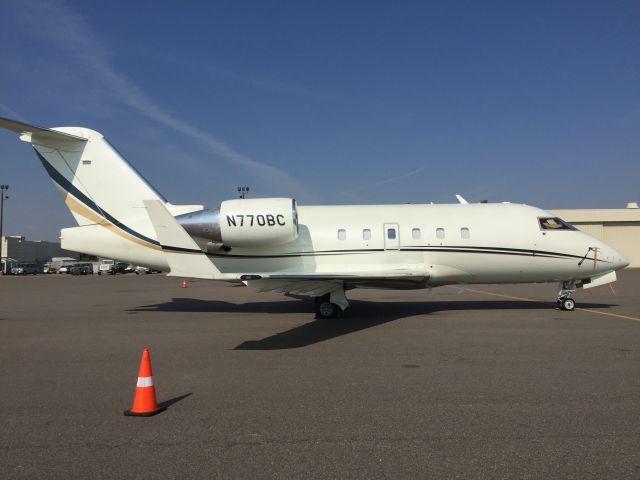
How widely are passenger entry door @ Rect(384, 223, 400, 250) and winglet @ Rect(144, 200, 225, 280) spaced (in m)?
5.36

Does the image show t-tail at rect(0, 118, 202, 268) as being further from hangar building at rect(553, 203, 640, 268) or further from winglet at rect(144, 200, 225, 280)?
hangar building at rect(553, 203, 640, 268)

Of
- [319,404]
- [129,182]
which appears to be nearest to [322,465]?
[319,404]

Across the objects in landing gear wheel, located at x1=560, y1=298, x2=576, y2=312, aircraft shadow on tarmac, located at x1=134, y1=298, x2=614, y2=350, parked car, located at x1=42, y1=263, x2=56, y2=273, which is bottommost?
aircraft shadow on tarmac, located at x1=134, y1=298, x2=614, y2=350

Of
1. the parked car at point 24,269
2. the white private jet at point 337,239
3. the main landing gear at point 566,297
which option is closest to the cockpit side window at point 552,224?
the white private jet at point 337,239

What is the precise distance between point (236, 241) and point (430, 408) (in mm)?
8283

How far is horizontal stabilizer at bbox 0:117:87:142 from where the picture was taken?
11.1 metres

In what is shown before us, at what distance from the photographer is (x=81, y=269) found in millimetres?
55188

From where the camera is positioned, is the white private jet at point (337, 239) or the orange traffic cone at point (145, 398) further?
the white private jet at point (337, 239)

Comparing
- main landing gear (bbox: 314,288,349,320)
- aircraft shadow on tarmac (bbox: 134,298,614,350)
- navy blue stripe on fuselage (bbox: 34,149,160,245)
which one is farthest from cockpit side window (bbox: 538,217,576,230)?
navy blue stripe on fuselage (bbox: 34,149,160,245)

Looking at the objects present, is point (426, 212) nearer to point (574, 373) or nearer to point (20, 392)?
point (574, 373)

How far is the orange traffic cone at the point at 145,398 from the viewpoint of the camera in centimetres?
494

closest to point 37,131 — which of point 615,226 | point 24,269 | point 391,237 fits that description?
point 391,237

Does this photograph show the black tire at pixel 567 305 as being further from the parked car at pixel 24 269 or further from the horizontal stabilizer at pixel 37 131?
the parked car at pixel 24 269

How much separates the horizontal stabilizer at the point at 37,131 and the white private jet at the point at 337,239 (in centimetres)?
6
